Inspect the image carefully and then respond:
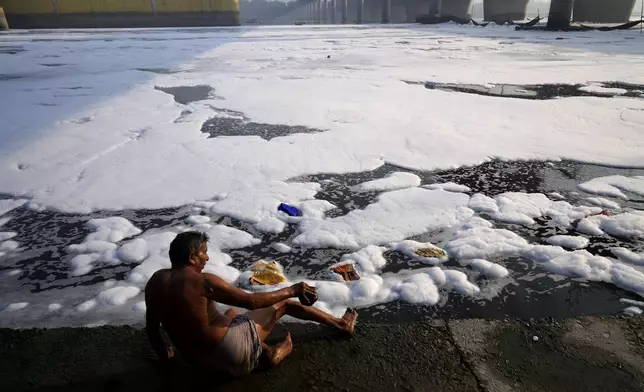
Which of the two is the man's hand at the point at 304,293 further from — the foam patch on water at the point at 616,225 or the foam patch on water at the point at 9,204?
the foam patch on water at the point at 9,204

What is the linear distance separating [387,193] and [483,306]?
1.78 metres

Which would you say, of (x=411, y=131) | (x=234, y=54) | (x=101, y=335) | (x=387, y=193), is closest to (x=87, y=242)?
(x=101, y=335)

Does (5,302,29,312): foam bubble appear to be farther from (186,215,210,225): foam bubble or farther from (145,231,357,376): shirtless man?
(186,215,210,225): foam bubble

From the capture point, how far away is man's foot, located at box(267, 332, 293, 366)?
77.3 inches

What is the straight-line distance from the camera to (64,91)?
9000mm

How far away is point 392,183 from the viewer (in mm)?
4297

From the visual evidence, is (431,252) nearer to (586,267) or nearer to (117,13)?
(586,267)

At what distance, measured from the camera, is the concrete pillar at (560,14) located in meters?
26.7

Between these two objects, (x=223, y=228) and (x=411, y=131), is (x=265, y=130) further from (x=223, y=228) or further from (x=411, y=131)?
(x=223, y=228)

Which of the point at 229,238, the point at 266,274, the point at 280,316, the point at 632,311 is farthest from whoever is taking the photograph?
the point at 229,238

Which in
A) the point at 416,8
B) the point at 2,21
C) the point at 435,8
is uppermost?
the point at 416,8

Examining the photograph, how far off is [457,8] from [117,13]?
38.8 m

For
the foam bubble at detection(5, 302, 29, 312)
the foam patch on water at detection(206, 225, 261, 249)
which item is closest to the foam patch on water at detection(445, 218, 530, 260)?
the foam patch on water at detection(206, 225, 261, 249)

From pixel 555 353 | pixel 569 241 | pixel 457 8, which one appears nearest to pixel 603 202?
pixel 569 241
